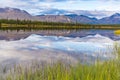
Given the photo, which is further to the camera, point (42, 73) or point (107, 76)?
point (42, 73)

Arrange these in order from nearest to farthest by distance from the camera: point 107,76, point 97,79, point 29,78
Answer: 1. point 97,79
2. point 107,76
3. point 29,78

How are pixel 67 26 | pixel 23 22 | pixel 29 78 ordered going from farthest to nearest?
pixel 67 26 < pixel 23 22 < pixel 29 78

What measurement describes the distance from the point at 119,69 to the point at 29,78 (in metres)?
3.65

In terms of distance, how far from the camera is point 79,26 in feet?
604

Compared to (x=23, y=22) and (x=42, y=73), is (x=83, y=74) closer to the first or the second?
(x=42, y=73)

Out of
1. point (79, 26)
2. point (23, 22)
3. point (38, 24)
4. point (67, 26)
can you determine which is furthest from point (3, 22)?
point (79, 26)

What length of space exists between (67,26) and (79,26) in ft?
42.1

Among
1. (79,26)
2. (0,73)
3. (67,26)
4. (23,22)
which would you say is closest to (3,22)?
(23,22)

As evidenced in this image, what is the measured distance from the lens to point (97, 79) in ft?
31.3

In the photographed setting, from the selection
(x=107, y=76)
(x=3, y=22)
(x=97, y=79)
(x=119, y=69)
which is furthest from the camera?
(x=3, y=22)

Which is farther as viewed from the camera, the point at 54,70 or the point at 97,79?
the point at 54,70

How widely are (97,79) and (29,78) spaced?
3123mm

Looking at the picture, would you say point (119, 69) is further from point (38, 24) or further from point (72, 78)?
point (38, 24)

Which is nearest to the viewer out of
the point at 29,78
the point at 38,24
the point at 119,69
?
the point at 29,78
